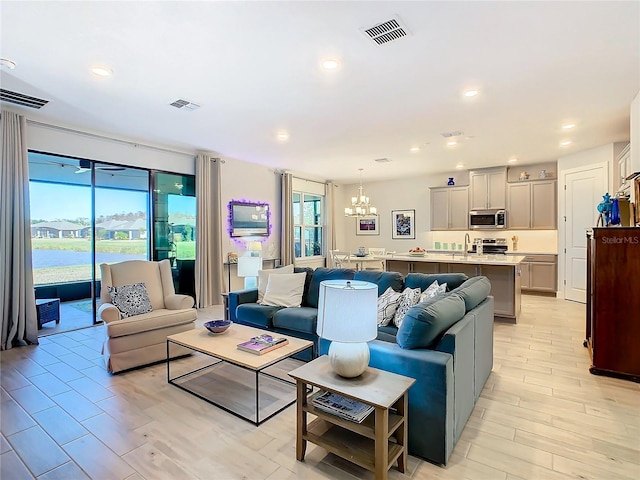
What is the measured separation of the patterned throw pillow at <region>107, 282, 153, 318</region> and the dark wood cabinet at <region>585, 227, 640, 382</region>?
467 cm

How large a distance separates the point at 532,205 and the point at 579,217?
0.98 m

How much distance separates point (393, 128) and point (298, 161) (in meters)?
2.71

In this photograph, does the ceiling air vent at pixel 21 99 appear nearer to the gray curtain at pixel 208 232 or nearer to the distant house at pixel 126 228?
the distant house at pixel 126 228

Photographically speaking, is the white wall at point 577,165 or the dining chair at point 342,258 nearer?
the white wall at point 577,165

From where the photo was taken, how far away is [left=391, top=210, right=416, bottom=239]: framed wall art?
9031mm

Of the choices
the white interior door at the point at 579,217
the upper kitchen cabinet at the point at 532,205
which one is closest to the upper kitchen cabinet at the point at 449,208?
the upper kitchen cabinet at the point at 532,205

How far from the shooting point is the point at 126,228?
5.66 meters

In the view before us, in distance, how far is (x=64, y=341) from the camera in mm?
4250

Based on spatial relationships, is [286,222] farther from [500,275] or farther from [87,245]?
[500,275]

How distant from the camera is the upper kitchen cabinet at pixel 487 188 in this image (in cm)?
753

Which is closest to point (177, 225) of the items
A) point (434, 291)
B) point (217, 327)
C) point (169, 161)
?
point (169, 161)

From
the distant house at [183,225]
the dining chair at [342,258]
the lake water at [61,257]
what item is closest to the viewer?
the lake water at [61,257]

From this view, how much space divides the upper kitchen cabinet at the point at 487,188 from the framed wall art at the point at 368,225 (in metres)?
2.65

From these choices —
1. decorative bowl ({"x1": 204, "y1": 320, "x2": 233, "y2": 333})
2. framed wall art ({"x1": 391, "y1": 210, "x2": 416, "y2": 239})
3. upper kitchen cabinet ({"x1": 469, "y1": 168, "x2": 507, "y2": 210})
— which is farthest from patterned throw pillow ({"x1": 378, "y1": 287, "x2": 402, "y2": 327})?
framed wall art ({"x1": 391, "y1": 210, "x2": 416, "y2": 239})
